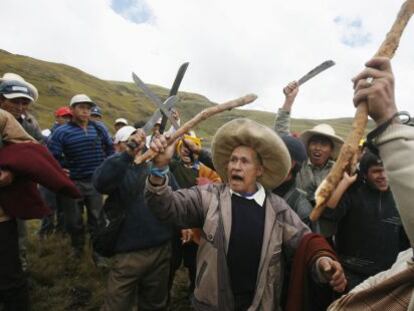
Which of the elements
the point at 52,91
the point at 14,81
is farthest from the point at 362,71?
the point at 52,91

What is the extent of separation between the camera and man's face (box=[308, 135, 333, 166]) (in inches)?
211

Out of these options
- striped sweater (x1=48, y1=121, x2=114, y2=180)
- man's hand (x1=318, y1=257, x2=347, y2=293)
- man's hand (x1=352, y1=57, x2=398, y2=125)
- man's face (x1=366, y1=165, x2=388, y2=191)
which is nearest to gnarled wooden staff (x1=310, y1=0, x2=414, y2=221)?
man's hand (x1=352, y1=57, x2=398, y2=125)

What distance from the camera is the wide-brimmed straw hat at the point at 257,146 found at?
135 inches

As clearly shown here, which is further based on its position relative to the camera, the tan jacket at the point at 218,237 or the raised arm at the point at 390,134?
the tan jacket at the point at 218,237

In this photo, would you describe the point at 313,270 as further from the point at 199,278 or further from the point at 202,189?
the point at 202,189

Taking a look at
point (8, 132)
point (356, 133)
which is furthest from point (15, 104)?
point (356, 133)

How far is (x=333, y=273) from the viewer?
2699 mm

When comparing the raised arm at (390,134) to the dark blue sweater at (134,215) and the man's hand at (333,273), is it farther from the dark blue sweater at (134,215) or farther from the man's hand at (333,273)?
the dark blue sweater at (134,215)

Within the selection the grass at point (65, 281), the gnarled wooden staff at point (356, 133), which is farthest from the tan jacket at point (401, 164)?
the grass at point (65, 281)

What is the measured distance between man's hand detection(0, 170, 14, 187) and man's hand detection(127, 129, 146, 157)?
121 cm

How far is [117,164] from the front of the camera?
393 centimetres

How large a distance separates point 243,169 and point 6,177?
7.87 feet

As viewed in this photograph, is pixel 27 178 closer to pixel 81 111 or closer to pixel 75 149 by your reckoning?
pixel 75 149

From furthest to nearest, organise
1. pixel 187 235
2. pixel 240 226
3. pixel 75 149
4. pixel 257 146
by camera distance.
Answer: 1. pixel 75 149
2. pixel 187 235
3. pixel 257 146
4. pixel 240 226
